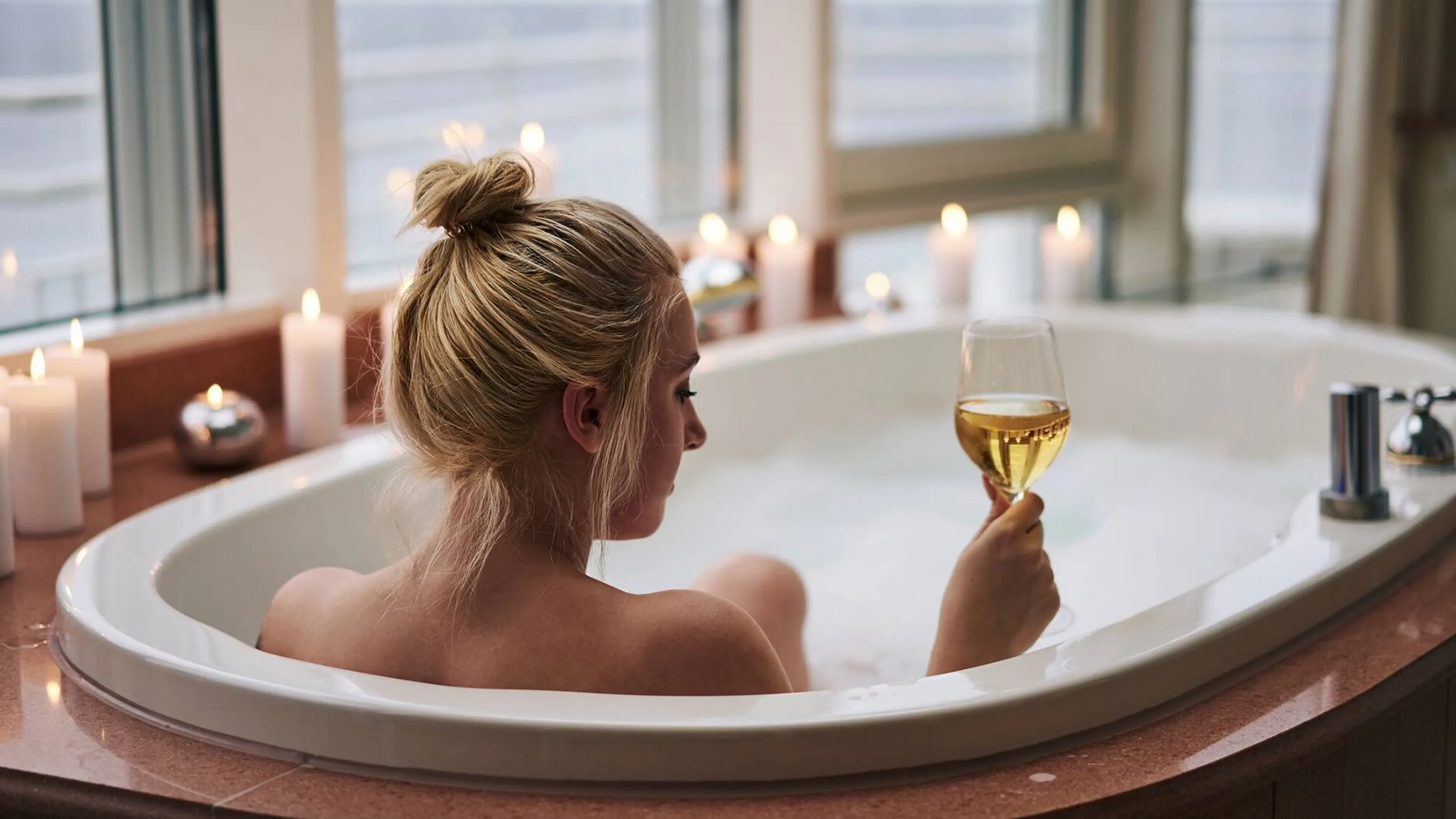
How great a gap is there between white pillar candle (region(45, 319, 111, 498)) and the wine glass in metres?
0.96

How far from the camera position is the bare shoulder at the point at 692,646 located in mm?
986

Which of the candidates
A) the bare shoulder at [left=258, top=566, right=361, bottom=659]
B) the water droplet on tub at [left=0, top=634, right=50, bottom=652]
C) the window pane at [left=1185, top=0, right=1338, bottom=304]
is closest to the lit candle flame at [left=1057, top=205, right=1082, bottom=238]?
the window pane at [left=1185, top=0, right=1338, bottom=304]

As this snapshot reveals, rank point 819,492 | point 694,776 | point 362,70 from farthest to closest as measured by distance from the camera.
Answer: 1. point 362,70
2. point 819,492
3. point 694,776

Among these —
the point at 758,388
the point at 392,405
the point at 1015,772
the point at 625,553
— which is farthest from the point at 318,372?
the point at 1015,772

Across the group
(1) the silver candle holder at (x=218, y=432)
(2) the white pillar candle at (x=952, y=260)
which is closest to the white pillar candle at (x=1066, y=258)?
(2) the white pillar candle at (x=952, y=260)

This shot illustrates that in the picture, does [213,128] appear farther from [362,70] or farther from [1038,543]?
[1038,543]

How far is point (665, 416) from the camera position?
109 centimetres

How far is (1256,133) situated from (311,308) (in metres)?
2.79

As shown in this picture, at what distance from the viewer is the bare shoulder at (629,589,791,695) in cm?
99

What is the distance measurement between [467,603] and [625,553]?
2.70 ft

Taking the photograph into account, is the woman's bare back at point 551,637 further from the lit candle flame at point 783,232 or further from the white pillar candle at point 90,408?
the lit candle flame at point 783,232

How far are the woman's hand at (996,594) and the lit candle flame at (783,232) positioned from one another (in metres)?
1.61

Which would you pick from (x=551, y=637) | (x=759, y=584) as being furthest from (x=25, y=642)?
(x=759, y=584)

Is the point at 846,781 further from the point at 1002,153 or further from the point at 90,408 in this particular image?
the point at 1002,153
